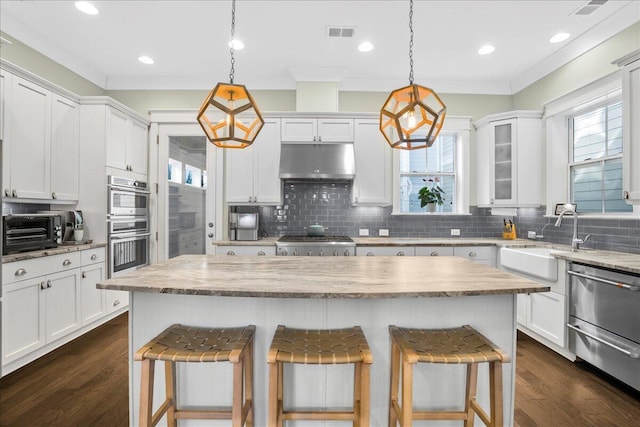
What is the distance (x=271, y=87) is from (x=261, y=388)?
12.4ft

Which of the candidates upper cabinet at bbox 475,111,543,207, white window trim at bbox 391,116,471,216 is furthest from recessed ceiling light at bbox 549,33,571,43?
white window trim at bbox 391,116,471,216

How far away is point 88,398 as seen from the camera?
2256 mm

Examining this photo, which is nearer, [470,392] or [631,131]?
[470,392]

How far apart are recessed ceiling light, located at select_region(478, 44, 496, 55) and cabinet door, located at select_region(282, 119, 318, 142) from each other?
2017mm

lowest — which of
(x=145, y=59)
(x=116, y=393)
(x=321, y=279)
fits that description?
(x=116, y=393)

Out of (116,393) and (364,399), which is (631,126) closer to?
(364,399)

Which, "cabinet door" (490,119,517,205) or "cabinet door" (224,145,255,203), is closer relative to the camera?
"cabinet door" (490,119,517,205)

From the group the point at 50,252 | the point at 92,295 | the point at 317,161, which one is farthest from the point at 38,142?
the point at 317,161

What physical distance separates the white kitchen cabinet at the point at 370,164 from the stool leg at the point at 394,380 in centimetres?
266

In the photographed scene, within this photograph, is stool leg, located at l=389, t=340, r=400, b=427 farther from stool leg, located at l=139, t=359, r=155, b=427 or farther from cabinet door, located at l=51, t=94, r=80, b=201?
cabinet door, located at l=51, t=94, r=80, b=201

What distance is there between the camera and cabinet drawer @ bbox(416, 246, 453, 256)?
385 centimetres

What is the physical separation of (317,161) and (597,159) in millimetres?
2921

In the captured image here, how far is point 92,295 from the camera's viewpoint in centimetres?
339

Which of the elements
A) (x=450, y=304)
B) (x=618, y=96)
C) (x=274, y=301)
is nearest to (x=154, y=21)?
(x=274, y=301)
